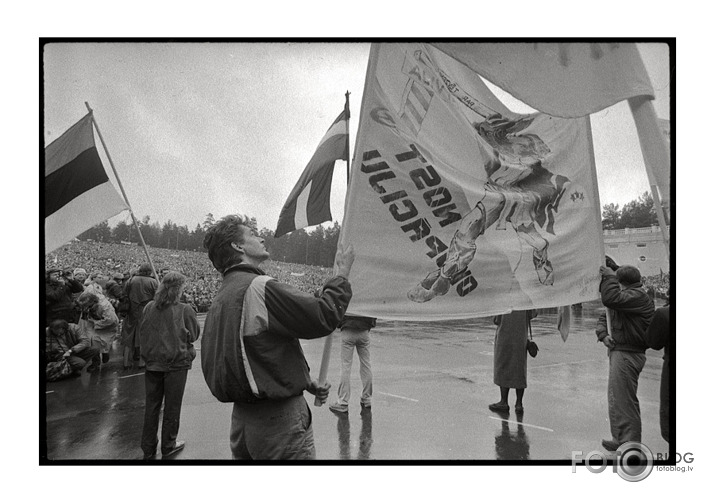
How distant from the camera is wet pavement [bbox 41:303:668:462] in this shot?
421 centimetres

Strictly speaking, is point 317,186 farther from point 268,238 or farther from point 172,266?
point 172,266

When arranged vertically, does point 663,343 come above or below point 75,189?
below

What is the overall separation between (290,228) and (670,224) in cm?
266

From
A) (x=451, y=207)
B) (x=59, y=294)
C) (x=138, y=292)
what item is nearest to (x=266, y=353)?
(x=451, y=207)

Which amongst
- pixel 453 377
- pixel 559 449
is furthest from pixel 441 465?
pixel 453 377

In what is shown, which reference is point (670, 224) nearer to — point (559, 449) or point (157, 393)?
point (559, 449)

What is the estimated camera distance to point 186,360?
4.22 metres

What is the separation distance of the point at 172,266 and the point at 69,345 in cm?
113

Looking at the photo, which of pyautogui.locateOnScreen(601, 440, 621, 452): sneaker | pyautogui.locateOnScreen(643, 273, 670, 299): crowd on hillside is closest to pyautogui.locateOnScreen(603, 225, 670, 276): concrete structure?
pyautogui.locateOnScreen(643, 273, 670, 299): crowd on hillside

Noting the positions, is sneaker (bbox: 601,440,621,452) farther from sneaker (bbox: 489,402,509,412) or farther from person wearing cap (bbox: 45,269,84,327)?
person wearing cap (bbox: 45,269,84,327)

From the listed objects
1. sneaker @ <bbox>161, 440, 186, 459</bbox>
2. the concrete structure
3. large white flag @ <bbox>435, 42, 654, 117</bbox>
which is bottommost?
sneaker @ <bbox>161, 440, 186, 459</bbox>

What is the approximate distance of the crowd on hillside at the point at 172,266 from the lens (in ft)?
14.0

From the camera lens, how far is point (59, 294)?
14.2 feet

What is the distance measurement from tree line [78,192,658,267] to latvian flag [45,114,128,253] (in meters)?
0.11
